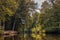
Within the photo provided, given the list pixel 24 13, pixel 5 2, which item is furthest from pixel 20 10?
pixel 5 2

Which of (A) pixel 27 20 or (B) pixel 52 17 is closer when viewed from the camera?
(B) pixel 52 17

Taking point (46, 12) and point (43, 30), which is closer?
point (43, 30)

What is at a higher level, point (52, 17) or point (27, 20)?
point (52, 17)

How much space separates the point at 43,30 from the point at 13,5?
13.1 metres

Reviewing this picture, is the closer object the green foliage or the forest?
the forest

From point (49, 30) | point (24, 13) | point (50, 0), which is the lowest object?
point (49, 30)

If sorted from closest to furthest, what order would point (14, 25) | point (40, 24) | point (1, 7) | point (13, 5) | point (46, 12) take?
point (1, 7) → point (13, 5) → point (14, 25) → point (40, 24) → point (46, 12)

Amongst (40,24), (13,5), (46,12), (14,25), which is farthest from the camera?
(46,12)

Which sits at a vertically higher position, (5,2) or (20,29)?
(5,2)

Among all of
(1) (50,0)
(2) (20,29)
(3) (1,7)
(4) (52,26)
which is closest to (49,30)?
(4) (52,26)

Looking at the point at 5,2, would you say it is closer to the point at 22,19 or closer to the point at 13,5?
the point at 13,5

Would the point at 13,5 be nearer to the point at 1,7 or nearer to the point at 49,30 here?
the point at 1,7

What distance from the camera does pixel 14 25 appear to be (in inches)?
2154

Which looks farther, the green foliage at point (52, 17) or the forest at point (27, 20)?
the green foliage at point (52, 17)
